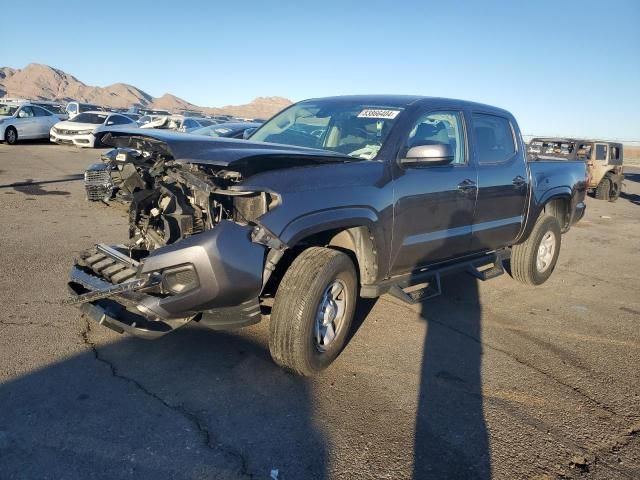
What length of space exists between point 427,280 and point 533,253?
82.1 inches

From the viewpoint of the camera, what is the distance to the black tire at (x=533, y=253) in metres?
5.91

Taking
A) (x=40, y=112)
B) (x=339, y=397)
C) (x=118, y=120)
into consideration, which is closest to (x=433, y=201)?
(x=339, y=397)

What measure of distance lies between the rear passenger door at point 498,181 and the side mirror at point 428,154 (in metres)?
1.05

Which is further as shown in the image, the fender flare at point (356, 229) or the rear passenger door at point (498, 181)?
the rear passenger door at point (498, 181)

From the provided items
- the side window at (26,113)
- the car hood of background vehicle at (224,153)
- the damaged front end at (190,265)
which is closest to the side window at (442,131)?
the car hood of background vehicle at (224,153)

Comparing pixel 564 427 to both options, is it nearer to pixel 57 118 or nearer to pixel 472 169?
pixel 472 169

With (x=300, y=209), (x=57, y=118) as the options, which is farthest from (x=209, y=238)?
(x=57, y=118)

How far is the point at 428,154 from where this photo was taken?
12.4ft

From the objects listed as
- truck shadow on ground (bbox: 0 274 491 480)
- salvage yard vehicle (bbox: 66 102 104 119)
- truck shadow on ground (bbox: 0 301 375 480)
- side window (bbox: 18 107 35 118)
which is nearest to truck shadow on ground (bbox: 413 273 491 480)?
truck shadow on ground (bbox: 0 274 491 480)

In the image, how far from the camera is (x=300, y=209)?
321 centimetres

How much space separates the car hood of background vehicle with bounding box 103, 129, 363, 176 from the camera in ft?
10.3

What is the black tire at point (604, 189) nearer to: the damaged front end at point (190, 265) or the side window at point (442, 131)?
the side window at point (442, 131)

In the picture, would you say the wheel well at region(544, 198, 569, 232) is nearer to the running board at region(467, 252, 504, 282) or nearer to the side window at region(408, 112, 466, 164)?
the running board at region(467, 252, 504, 282)

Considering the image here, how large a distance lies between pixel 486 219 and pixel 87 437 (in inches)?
148
